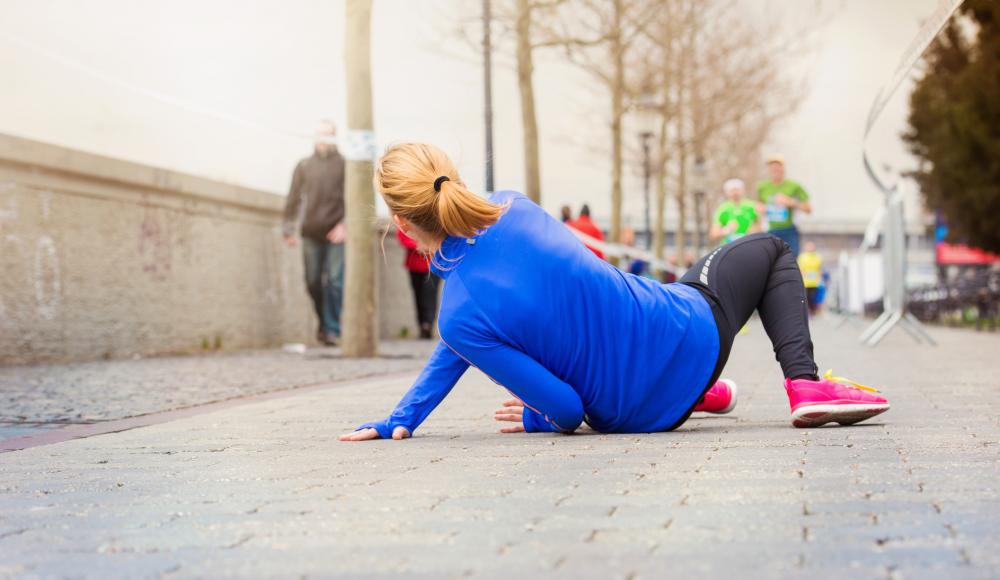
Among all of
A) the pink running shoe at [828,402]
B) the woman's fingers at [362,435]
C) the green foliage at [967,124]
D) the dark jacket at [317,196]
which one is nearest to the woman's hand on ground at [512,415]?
the woman's fingers at [362,435]

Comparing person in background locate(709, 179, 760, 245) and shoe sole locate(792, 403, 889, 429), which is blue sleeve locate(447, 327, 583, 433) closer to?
shoe sole locate(792, 403, 889, 429)

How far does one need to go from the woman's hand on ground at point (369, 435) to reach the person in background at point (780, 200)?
1009 centimetres

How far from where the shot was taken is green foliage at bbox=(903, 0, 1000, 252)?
30.8 meters

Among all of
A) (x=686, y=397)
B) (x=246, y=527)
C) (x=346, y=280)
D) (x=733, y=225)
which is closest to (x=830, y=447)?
(x=686, y=397)

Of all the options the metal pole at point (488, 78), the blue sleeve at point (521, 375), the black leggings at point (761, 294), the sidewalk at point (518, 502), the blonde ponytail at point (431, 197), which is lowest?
the sidewalk at point (518, 502)

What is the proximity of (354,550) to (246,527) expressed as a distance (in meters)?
0.43

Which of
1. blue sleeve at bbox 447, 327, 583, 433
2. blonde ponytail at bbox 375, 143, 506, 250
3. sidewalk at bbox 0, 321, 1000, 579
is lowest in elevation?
sidewalk at bbox 0, 321, 1000, 579

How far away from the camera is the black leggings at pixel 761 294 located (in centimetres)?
485

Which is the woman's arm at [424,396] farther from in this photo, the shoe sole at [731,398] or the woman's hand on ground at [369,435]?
the shoe sole at [731,398]

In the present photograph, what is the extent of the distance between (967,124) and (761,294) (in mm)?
27851

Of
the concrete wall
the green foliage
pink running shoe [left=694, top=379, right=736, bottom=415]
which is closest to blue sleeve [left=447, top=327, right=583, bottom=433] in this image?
pink running shoe [left=694, top=379, right=736, bottom=415]

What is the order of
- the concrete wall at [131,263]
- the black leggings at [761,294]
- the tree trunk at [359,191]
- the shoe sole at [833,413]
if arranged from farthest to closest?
the tree trunk at [359,191]
the concrete wall at [131,263]
the black leggings at [761,294]
the shoe sole at [833,413]

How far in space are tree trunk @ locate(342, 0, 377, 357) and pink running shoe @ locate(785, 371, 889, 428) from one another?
25.3ft

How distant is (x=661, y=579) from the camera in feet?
7.98
